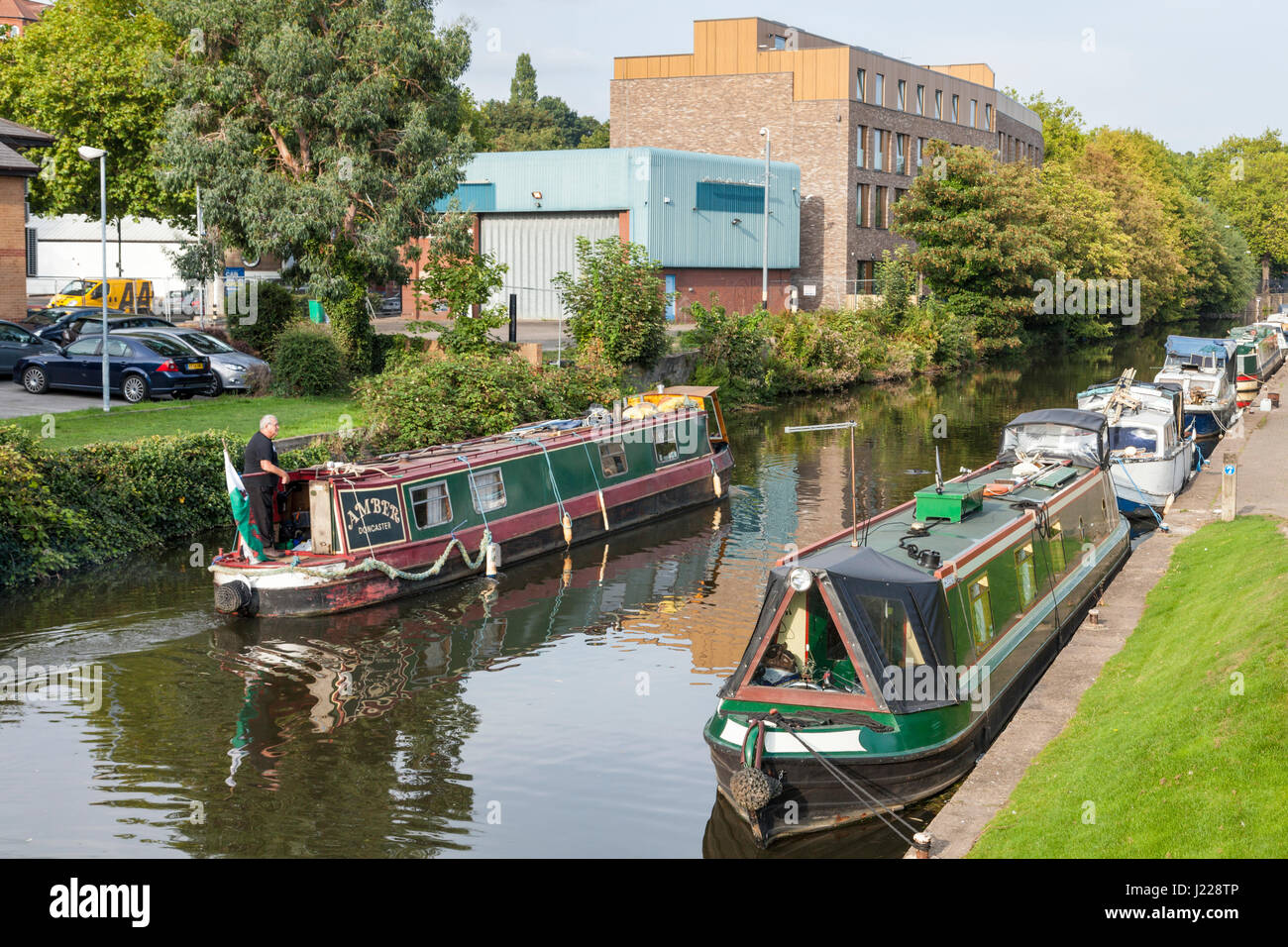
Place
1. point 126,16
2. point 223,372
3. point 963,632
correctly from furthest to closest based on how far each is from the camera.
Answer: point 126,16
point 223,372
point 963,632

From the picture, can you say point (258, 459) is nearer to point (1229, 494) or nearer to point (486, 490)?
point (486, 490)

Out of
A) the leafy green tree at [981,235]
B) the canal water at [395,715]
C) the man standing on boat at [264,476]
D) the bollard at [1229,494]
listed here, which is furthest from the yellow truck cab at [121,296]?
the bollard at [1229,494]

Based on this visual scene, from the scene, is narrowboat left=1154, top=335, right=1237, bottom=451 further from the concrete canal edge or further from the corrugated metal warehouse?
the corrugated metal warehouse

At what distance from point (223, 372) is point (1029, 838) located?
85.1ft

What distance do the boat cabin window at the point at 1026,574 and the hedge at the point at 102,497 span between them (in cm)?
1363

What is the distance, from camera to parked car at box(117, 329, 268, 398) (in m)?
→ 31.3

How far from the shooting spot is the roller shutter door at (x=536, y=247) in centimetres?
5481

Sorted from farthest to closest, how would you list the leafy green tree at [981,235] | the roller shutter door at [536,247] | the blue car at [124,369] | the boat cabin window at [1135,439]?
the leafy green tree at [981,235] → the roller shutter door at [536,247] → the blue car at [124,369] → the boat cabin window at [1135,439]

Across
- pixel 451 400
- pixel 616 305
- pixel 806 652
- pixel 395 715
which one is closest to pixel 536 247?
pixel 616 305

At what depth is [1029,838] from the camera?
9.55 m

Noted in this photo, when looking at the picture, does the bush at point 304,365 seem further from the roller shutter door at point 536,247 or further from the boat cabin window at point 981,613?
the roller shutter door at point 536,247

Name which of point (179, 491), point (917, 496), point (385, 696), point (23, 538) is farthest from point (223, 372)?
point (917, 496)

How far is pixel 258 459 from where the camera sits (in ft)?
60.0
